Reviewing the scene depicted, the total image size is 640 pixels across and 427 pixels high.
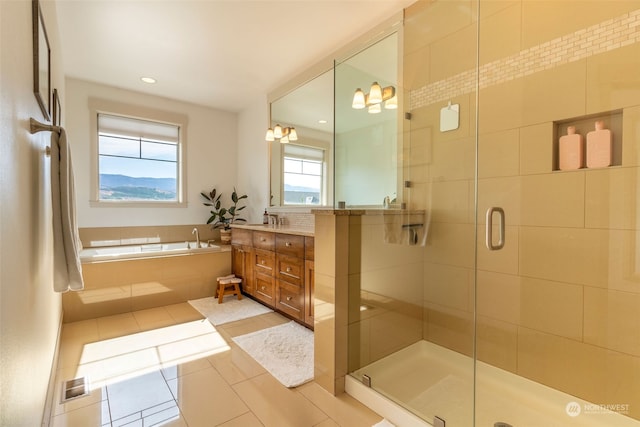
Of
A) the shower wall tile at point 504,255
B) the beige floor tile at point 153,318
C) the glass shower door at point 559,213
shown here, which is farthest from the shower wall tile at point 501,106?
the beige floor tile at point 153,318

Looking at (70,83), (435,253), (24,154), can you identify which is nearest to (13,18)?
(24,154)

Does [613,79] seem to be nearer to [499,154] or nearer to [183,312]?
[499,154]

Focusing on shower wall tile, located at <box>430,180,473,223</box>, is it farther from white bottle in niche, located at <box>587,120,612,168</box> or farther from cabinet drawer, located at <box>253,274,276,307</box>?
cabinet drawer, located at <box>253,274,276,307</box>

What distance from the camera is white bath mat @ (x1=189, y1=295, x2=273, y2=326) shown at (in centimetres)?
307

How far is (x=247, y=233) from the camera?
11.8 feet

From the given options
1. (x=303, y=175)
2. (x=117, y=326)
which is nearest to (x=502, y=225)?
(x=303, y=175)

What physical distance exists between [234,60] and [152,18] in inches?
33.8

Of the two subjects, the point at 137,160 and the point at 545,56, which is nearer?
the point at 545,56

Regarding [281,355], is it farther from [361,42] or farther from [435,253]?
[361,42]

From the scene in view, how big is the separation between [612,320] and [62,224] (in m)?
2.81

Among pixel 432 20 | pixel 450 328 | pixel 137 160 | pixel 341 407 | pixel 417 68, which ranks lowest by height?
pixel 341 407

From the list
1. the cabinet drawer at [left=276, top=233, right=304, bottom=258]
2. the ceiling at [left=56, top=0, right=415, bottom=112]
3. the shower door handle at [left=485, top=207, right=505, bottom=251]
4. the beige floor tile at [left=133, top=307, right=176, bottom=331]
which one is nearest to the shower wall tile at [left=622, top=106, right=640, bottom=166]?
the shower door handle at [left=485, top=207, right=505, bottom=251]

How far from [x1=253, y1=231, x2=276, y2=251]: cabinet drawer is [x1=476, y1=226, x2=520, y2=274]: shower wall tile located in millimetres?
1913

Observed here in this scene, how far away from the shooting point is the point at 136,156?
402 cm
